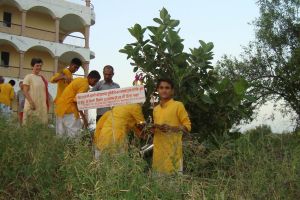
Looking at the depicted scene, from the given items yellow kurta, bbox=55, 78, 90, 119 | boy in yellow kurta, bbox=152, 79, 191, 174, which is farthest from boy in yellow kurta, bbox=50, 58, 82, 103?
boy in yellow kurta, bbox=152, 79, 191, 174

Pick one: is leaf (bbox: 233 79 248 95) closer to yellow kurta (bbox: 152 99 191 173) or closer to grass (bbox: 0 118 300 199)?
grass (bbox: 0 118 300 199)

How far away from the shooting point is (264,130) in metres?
5.02

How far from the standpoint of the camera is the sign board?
4676 millimetres

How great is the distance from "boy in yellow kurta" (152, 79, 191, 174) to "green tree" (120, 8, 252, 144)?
0.70 m

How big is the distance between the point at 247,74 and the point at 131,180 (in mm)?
18081

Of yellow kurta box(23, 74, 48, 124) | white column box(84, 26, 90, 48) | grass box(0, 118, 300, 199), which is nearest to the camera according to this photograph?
grass box(0, 118, 300, 199)

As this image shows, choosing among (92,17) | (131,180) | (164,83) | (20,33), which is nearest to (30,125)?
(164,83)

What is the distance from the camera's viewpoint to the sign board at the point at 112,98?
4.68 metres

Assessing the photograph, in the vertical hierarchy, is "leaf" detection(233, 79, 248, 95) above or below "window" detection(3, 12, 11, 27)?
below

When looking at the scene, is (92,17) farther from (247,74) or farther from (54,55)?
(247,74)

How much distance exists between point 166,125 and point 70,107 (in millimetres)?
2310

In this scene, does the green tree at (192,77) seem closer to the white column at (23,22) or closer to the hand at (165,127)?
the hand at (165,127)

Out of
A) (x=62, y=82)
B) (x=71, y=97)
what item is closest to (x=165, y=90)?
(x=71, y=97)

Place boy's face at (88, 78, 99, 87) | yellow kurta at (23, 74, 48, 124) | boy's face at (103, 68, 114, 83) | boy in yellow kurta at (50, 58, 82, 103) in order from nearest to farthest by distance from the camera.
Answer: boy's face at (88, 78, 99, 87), boy's face at (103, 68, 114, 83), boy in yellow kurta at (50, 58, 82, 103), yellow kurta at (23, 74, 48, 124)
